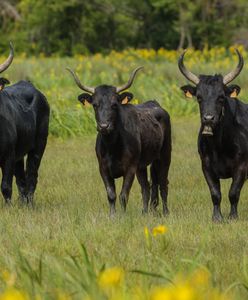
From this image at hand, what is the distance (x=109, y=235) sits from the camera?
7863 millimetres

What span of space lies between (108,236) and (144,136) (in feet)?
10.8

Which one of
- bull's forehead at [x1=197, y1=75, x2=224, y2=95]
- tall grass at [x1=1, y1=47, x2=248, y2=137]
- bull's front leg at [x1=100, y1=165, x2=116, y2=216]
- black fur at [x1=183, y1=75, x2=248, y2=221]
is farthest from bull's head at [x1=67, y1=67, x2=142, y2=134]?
tall grass at [x1=1, y1=47, x2=248, y2=137]

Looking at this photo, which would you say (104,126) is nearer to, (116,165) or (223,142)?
(116,165)

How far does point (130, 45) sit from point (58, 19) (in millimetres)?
3982

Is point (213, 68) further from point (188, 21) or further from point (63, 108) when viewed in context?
point (188, 21)

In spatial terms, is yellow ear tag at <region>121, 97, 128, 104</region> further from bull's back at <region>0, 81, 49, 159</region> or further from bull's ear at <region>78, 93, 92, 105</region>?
bull's back at <region>0, 81, 49, 159</region>

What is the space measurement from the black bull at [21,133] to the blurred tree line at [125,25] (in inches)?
1036

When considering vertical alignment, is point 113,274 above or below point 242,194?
above

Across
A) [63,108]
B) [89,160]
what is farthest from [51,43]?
[89,160]

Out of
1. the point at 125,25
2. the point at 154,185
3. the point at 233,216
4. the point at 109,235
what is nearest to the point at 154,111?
the point at 154,185

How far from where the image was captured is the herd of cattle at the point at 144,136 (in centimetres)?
966

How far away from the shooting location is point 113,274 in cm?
424

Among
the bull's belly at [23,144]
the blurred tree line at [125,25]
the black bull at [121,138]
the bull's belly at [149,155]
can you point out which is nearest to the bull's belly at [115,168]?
the black bull at [121,138]

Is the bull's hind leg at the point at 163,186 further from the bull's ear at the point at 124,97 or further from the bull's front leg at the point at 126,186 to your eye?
the bull's ear at the point at 124,97
